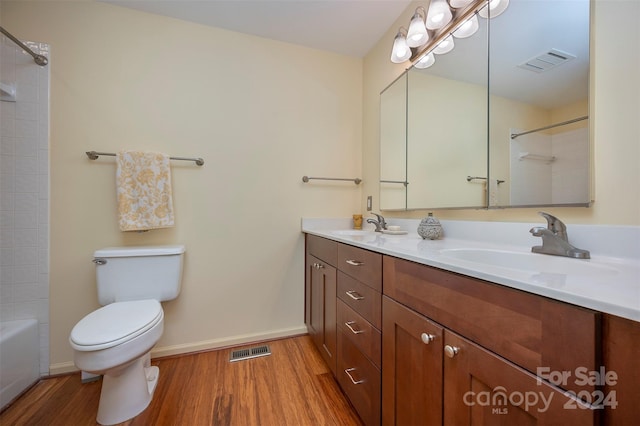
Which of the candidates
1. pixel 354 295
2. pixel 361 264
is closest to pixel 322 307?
pixel 354 295

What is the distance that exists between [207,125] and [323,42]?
43.6 inches

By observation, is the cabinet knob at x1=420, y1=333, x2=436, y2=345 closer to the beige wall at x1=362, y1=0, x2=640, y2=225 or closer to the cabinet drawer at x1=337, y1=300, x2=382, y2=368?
the cabinet drawer at x1=337, y1=300, x2=382, y2=368

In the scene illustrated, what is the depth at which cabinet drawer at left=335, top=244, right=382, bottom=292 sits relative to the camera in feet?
3.01

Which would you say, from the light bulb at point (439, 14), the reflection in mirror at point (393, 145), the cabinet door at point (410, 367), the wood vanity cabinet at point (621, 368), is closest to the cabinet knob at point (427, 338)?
the cabinet door at point (410, 367)

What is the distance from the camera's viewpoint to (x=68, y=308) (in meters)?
1.45

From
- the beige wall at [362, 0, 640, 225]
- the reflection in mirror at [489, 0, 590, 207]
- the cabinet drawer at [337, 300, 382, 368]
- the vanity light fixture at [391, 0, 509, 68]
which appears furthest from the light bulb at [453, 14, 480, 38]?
the cabinet drawer at [337, 300, 382, 368]

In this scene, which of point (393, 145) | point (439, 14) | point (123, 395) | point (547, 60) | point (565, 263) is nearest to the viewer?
point (565, 263)

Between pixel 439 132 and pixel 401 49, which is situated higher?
pixel 401 49

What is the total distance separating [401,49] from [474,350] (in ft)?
5.53

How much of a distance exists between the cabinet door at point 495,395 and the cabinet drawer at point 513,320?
0.02 meters

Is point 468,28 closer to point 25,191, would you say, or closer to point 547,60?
point 547,60

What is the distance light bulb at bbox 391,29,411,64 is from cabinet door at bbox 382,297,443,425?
150 cm

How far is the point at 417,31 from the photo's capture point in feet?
4.54

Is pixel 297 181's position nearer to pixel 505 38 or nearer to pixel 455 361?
pixel 505 38
